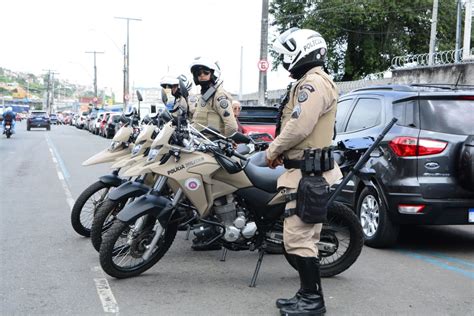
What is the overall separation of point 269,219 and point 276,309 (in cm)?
83

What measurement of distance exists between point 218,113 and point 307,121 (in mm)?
2695

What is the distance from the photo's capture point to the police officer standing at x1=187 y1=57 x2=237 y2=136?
6.43 metres

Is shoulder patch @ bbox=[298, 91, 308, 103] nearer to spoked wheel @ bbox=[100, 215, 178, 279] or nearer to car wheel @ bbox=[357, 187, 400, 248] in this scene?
spoked wheel @ bbox=[100, 215, 178, 279]

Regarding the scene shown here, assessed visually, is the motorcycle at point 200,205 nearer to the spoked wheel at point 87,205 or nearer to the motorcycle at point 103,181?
the motorcycle at point 103,181

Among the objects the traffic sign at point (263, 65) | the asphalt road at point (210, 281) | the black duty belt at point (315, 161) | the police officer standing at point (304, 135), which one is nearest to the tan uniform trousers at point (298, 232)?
the police officer standing at point (304, 135)

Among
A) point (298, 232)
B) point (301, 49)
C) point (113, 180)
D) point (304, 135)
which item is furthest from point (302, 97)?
point (113, 180)

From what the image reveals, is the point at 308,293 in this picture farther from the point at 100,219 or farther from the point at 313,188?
the point at 100,219

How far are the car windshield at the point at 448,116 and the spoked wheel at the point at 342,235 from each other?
1.46m

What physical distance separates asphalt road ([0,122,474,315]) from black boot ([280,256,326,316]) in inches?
8.5

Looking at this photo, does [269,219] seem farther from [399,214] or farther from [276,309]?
[399,214]

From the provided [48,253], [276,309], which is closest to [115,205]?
[48,253]

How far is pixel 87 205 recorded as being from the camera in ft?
21.3

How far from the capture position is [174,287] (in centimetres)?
487

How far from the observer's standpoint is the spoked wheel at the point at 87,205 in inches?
251
